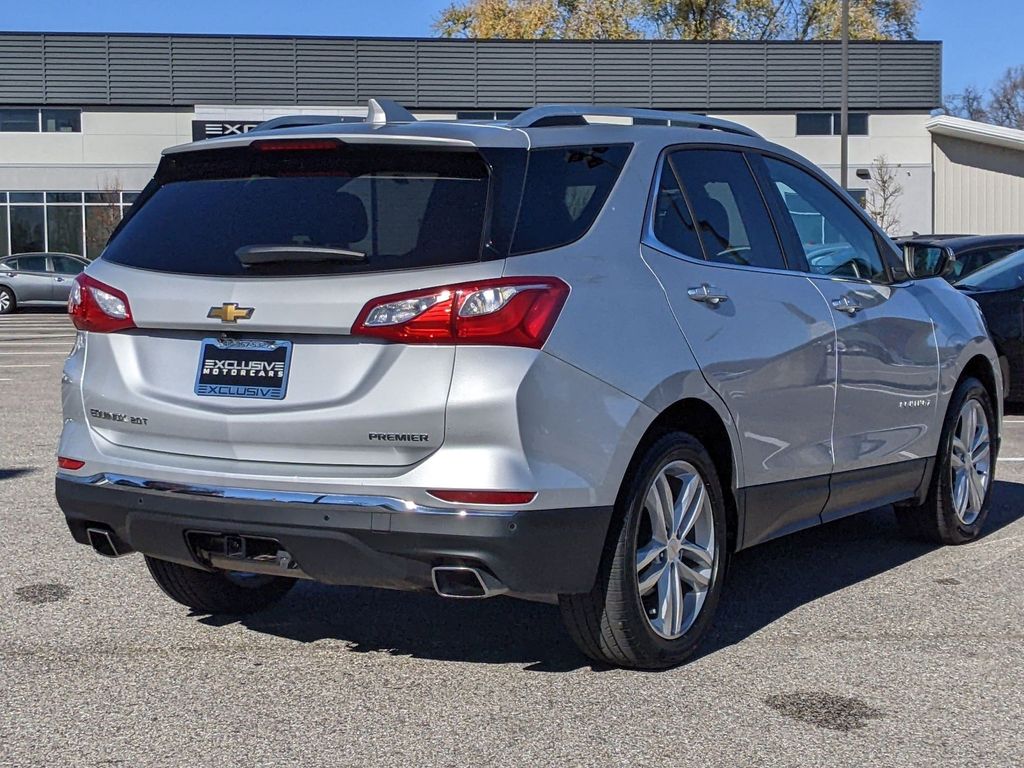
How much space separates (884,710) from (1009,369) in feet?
26.7

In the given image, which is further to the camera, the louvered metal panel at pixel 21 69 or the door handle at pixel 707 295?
the louvered metal panel at pixel 21 69

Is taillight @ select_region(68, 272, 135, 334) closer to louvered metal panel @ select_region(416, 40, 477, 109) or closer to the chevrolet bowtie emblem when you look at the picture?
the chevrolet bowtie emblem

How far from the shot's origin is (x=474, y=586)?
4.18 metres

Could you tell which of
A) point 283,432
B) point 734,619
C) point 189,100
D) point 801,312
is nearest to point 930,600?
point 734,619

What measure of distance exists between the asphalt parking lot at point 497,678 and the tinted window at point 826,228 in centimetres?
133

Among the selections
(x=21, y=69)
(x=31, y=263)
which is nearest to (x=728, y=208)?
(x=31, y=263)

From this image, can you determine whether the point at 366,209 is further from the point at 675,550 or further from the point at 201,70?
the point at 201,70

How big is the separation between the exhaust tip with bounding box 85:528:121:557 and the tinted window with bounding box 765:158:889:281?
112 inches

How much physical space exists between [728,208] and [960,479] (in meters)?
2.34

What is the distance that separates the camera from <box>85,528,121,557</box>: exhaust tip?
4613 millimetres

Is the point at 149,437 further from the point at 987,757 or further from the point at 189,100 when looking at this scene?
the point at 189,100

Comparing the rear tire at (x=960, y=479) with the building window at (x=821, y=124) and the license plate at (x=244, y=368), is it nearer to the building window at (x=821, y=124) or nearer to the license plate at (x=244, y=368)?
the license plate at (x=244, y=368)

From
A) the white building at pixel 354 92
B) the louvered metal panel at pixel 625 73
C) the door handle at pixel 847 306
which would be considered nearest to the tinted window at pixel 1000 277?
the door handle at pixel 847 306

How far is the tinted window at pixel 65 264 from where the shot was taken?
34.8 m
